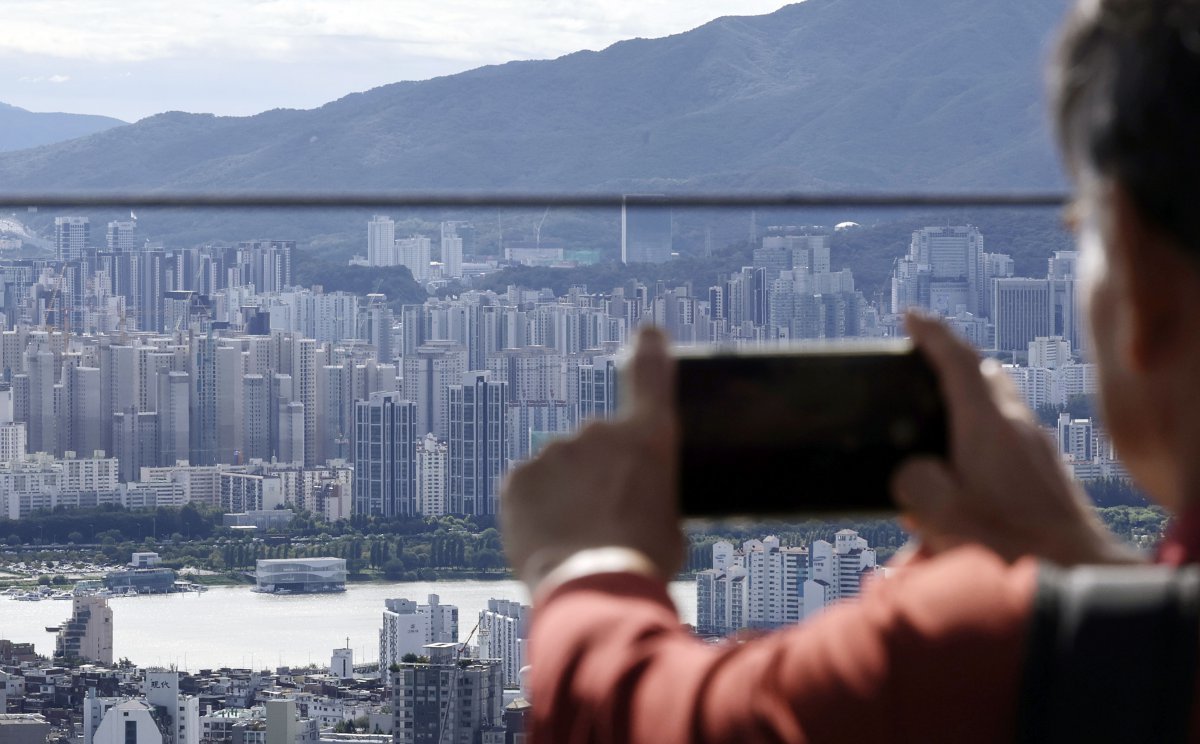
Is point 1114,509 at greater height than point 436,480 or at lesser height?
greater

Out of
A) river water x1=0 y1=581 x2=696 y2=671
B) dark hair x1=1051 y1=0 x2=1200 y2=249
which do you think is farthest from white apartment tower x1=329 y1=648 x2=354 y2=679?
dark hair x1=1051 y1=0 x2=1200 y2=249

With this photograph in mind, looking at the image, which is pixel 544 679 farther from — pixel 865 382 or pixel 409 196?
pixel 409 196

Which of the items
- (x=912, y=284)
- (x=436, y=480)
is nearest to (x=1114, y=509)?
(x=912, y=284)

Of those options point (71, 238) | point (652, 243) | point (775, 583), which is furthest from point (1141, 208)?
point (71, 238)

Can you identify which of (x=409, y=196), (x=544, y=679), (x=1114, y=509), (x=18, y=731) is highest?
(x=409, y=196)

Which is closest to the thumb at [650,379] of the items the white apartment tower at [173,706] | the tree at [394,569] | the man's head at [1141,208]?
the man's head at [1141,208]

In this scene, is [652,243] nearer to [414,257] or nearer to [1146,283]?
[414,257]

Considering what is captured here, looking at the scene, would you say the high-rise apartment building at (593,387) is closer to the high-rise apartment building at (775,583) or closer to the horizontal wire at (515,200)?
the high-rise apartment building at (775,583)
